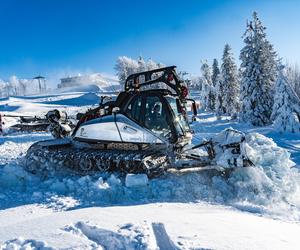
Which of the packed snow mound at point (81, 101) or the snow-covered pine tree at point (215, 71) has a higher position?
the snow-covered pine tree at point (215, 71)

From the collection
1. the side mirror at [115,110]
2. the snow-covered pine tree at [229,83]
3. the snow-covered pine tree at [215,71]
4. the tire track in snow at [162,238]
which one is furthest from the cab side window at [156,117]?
the snow-covered pine tree at [215,71]

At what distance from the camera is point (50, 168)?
36.1ft

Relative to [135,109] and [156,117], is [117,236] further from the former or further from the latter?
[135,109]

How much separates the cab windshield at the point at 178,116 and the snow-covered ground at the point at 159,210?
1520 millimetres

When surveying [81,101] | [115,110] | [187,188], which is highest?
[115,110]

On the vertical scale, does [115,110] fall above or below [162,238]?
above

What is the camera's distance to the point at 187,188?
9.35m

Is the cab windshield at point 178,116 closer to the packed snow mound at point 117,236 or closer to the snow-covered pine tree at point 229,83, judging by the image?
the packed snow mound at point 117,236

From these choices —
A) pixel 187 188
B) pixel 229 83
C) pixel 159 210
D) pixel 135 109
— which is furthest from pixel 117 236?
pixel 229 83

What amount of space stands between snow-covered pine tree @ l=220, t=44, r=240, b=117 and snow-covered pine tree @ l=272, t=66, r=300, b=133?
20.3 meters

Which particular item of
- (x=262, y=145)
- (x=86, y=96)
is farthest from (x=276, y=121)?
(x=86, y=96)

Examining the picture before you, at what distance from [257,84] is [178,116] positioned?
30.2 m

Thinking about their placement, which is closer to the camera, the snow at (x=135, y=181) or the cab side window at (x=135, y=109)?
the snow at (x=135, y=181)

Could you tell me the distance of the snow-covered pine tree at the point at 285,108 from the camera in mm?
30547
